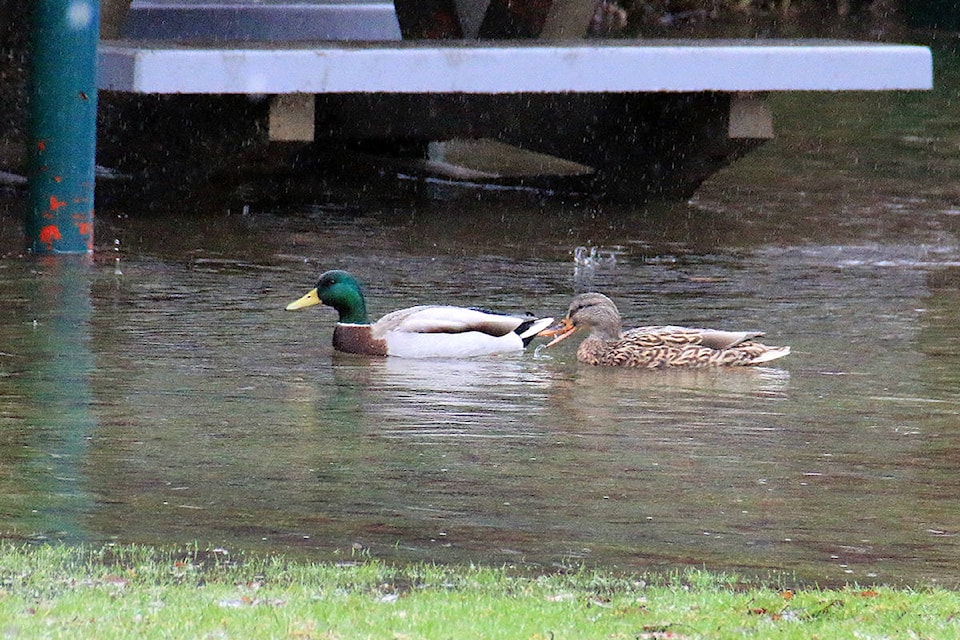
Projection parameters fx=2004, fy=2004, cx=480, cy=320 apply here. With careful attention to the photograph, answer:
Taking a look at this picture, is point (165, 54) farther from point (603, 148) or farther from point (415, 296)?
point (603, 148)

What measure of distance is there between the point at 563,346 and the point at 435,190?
5.85 meters

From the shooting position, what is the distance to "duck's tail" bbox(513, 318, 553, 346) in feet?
29.5

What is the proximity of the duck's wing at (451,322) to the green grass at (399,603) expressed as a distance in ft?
11.6

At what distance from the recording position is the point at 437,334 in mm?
8859

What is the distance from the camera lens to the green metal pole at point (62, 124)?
11.0m

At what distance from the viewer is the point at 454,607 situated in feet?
15.5

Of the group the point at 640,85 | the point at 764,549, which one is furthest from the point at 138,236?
the point at 764,549

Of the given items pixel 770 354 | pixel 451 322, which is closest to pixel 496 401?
pixel 451 322

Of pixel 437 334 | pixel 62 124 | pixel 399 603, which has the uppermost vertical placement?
pixel 62 124

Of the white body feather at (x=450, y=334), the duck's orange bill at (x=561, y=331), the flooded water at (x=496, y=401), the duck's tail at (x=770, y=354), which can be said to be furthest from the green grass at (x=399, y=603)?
the duck's orange bill at (x=561, y=331)

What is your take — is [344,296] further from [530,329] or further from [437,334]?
[530,329]

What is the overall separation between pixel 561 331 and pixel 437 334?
2.22 feet

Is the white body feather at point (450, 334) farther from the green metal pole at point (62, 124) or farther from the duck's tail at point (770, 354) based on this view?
the green metal pole at point (62, 124)

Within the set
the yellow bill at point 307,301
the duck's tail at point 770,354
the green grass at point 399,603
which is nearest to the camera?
the green grass at point 399,603
